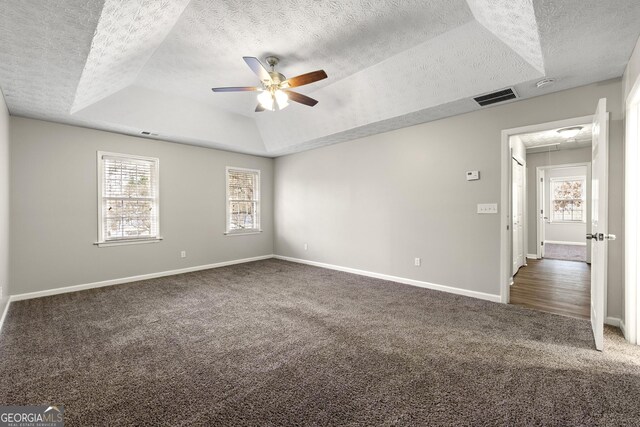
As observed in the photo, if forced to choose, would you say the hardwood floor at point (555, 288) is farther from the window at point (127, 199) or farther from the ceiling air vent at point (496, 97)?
the window at point (127, 199)

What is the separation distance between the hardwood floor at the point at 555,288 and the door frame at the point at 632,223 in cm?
65

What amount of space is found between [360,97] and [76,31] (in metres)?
3.07

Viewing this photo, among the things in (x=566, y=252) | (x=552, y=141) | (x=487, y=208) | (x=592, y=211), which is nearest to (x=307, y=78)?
(x=487, y=208)

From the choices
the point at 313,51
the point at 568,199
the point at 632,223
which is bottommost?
the point at 632,223

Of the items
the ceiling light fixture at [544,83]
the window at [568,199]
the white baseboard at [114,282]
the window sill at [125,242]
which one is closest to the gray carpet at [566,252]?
the window at [568,199]

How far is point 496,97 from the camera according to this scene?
3379 mm

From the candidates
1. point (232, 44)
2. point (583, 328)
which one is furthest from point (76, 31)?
point (583, 328)

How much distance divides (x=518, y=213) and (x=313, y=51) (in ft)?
16.8

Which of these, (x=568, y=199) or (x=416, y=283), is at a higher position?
(x=568, y=199)

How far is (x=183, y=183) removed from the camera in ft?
17.9

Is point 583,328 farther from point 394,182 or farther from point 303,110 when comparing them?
point 303,110

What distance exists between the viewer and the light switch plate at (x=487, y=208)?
12.1ft

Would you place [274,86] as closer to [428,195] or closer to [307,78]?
[307,78]

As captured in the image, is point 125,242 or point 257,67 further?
point 125,242
